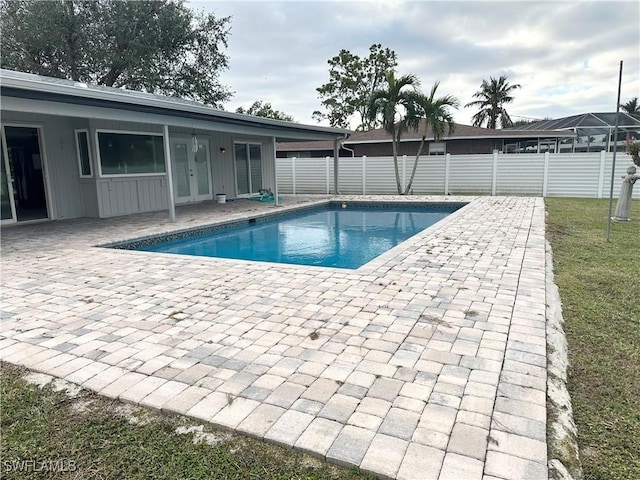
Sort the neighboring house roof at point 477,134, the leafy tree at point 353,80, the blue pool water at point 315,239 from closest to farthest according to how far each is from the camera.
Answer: the blue pool water at point 315,239
the neighboring house roof at point 477,134
the leafy tree at point 353,80

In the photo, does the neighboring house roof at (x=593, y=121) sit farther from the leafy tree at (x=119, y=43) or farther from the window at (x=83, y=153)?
the window at (x=83, y=153)

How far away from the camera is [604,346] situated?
9.77 ft

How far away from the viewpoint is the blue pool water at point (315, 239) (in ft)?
24.2

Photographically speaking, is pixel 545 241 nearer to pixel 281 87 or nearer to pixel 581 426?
pixel 581 426

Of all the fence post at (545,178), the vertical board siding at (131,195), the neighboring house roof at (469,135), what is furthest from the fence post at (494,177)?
the vertical board siding at (131,195)

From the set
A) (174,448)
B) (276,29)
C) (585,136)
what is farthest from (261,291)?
(585,136)

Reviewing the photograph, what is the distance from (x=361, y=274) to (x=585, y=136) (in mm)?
24707

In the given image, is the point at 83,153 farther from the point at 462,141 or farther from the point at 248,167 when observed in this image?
the point at 462,141

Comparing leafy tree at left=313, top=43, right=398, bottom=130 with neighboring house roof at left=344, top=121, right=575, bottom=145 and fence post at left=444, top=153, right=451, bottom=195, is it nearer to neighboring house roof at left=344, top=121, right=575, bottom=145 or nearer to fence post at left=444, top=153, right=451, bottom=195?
neighboring house roof at left=344, top=121, right=575, bottom=145

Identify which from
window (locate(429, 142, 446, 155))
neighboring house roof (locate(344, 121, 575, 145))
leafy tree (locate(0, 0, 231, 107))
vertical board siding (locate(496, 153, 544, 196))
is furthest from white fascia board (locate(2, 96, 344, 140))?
window (locate(429, 142, 446, 155))

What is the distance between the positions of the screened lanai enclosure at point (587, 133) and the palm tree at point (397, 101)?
455 inches

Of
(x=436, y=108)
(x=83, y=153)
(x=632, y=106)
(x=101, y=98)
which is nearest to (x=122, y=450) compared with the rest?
(x=101, y=98)

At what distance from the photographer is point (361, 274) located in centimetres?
484

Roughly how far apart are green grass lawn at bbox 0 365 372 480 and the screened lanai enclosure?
969 inches
